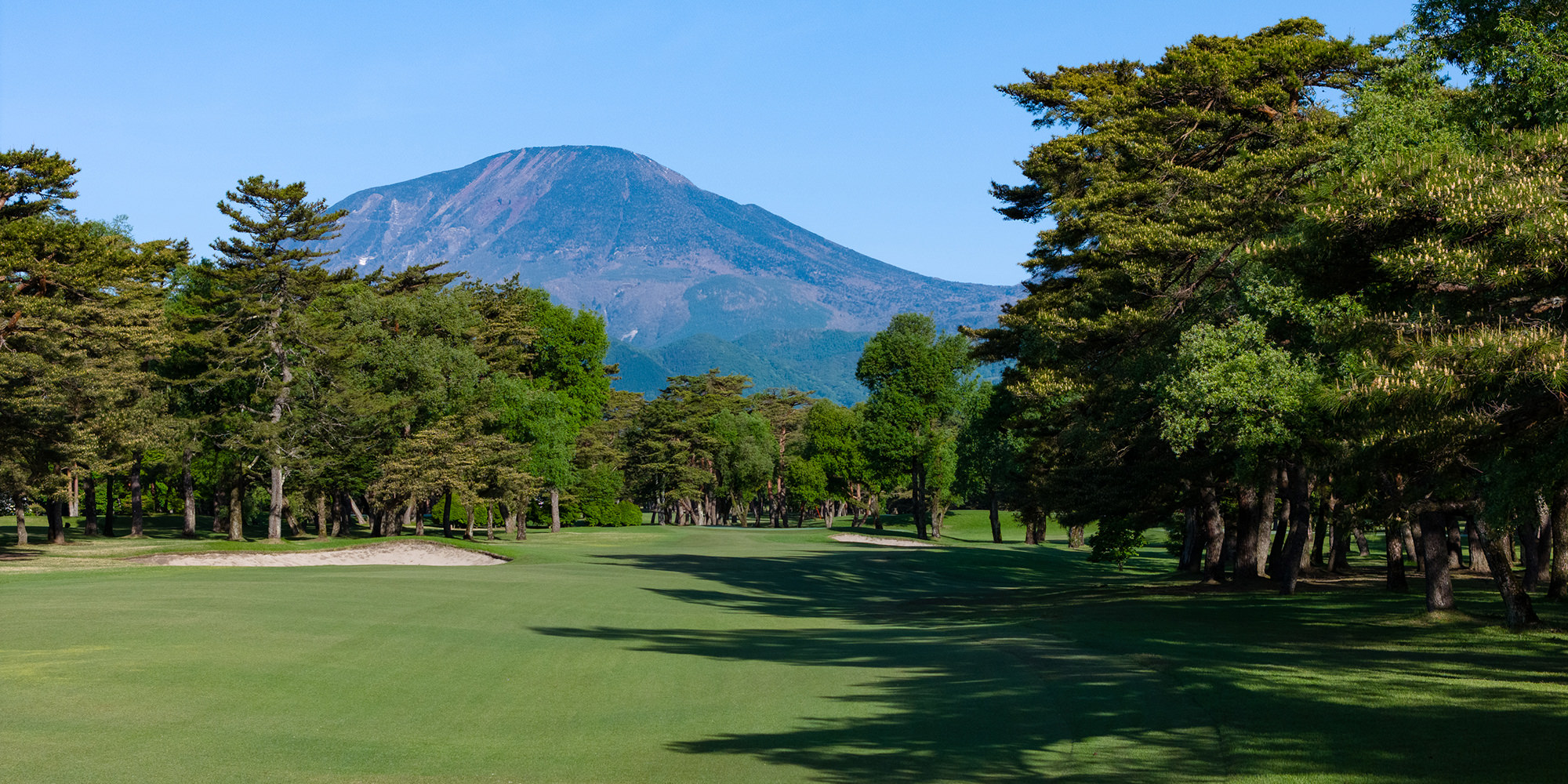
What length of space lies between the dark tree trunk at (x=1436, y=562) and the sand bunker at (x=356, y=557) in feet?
122

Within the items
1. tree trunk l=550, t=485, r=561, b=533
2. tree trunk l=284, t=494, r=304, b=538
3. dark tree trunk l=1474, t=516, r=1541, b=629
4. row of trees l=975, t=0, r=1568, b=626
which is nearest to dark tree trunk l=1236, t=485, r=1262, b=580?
row of trees l=975, t=0, r=1568, b=626

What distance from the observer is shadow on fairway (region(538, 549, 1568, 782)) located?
35.4 ft

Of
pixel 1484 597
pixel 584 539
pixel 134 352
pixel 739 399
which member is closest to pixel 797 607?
pixel 1484 597

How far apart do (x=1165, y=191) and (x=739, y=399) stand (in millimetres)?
95877

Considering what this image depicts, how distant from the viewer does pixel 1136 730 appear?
40.8 feet

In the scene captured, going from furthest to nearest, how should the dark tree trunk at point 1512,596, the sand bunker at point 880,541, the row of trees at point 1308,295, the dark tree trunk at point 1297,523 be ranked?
the sand bunker at point 880,541
the dark tree trunk at point 1297,523
the dark tree trunk at point 1512,596
the row of trees at point 1308,295

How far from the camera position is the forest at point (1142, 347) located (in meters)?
12.5

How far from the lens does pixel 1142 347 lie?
2789 centimetres

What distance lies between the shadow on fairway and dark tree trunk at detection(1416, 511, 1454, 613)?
156 centimetres

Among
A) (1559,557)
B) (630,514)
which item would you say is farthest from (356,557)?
(630,514)

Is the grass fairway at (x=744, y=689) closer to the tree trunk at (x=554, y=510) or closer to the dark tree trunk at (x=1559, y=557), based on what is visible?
the dark tree trunk at (x=1559, y=557)

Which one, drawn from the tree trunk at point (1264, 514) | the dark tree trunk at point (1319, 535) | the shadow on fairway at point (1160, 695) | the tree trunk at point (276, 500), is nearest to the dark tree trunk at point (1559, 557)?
the shadow on fairway at point (1160, 695)

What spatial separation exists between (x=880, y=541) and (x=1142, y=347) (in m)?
46.7

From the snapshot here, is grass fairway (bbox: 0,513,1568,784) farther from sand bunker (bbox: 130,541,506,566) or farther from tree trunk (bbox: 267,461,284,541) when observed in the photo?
tree trunk (bbox: 267,461,284,541)
